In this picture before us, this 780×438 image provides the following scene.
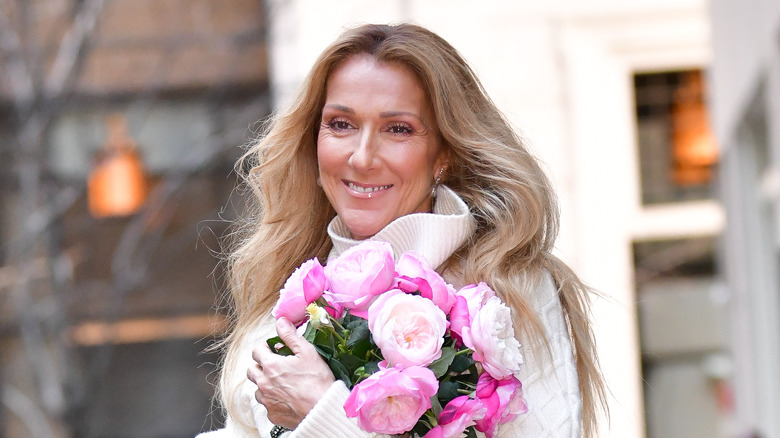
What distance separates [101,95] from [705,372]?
216 inches

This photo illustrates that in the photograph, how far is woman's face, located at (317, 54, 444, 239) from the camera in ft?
7.84

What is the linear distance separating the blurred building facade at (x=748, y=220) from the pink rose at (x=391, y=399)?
13.2ft

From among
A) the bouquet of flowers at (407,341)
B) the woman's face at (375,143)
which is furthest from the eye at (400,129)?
the bouquet of flowers at (407,341)

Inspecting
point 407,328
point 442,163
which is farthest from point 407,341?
point 442,163

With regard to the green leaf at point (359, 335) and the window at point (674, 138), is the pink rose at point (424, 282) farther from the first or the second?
the window at point (674, 138)

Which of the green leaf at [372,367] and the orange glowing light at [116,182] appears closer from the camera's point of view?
the green leaf at [372,367]

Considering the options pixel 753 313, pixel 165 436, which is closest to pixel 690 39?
pixel 753 313

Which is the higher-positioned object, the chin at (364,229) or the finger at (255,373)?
the chin at (364,229)

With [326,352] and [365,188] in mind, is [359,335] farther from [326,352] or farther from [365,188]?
[365,188]

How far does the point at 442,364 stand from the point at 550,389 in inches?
10.1

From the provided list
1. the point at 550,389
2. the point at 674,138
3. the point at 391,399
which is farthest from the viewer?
the point at 674,138

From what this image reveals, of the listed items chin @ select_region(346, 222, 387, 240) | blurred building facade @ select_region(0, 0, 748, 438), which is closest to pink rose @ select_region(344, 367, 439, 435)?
chin @ select_region(346, 222, 387, 240)

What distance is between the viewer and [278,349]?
2211 mm

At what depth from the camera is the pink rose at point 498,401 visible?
2.09 metres
